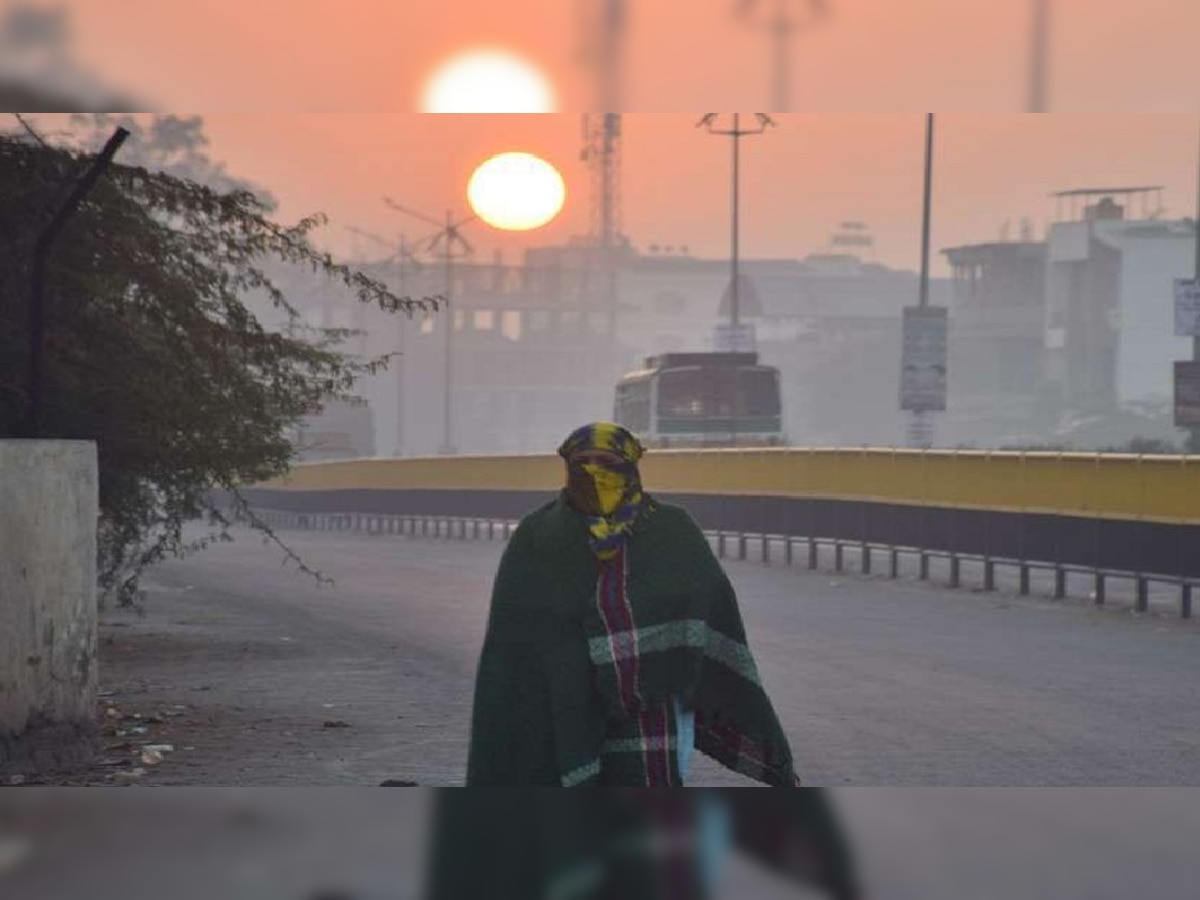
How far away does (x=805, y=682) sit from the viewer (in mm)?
18172

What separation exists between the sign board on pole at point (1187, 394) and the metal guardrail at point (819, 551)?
4239mm

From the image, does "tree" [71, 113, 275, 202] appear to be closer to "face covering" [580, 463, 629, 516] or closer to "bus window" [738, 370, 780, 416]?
"face covering" [580, 463, 629, 516]

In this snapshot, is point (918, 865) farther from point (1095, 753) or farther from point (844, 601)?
point (844, 601)

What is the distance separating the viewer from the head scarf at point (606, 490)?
6355 millimetres

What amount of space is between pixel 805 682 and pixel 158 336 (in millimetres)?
4654

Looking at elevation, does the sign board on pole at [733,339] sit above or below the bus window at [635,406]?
above

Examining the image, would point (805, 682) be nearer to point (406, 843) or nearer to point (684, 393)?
point (406, 843)

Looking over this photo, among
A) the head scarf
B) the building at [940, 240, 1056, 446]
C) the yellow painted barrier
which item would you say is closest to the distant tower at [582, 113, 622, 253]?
the building at [940, 240, 1056, 446]

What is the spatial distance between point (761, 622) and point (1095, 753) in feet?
33.9

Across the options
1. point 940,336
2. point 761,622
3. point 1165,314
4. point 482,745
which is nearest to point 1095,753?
point 482,745

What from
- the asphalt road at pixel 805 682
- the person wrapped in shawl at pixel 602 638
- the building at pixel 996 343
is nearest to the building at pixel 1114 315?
the building at pixel 996 343

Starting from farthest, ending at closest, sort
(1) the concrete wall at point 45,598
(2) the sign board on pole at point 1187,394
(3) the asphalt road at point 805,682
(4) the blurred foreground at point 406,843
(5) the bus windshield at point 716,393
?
(5) the bus windshield at point 716,393
(2) the sign board on pole at point 1187,394
(3) the asphalt road at point 805,682
(1) the concrete wall at point 45,598
(4) the blurred foreground at point 406,843

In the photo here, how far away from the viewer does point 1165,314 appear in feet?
320

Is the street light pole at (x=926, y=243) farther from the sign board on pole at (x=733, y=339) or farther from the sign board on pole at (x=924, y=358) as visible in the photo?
the sign board on pole at (x=733, y=339)
